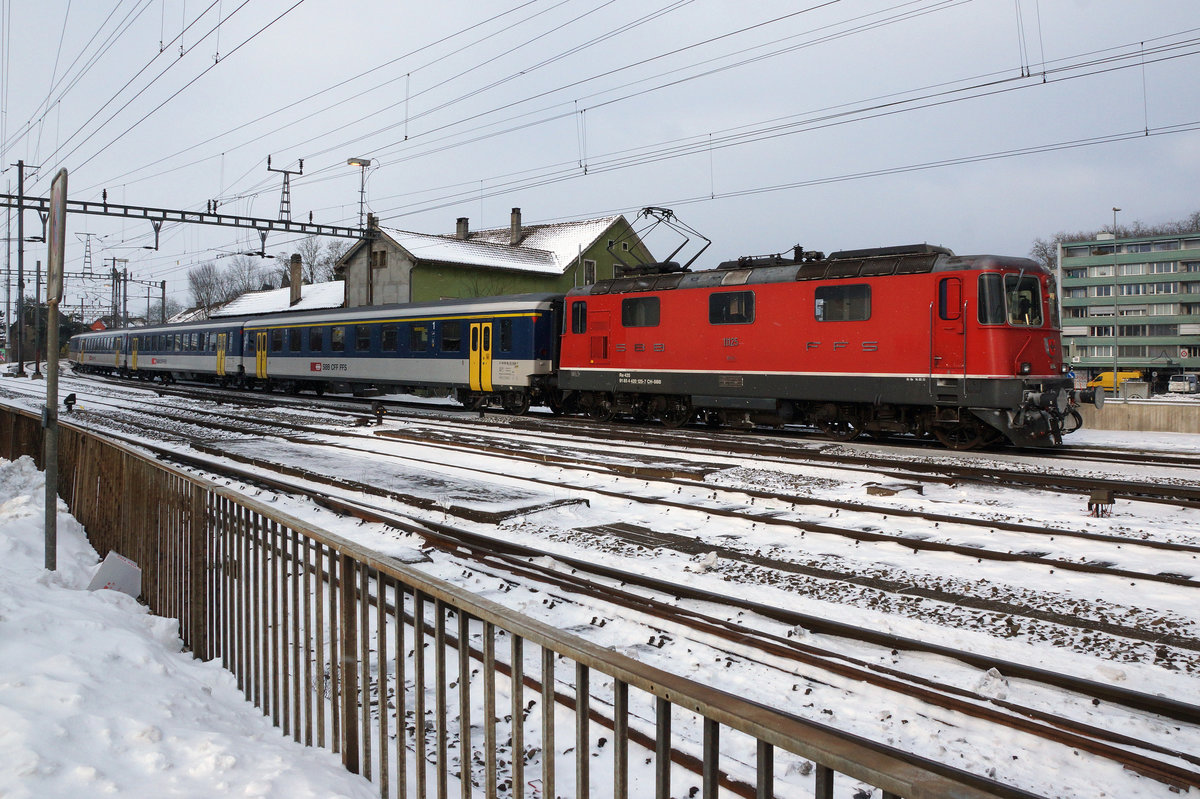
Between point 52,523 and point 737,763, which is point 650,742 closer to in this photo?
point 737,763

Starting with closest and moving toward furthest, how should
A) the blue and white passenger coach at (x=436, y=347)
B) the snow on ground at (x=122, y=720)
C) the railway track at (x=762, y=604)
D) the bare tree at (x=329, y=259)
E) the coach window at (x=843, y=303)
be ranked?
1. the snow on ground at (x=122, y=720)
2. the railway track at (x=762, y=604)
3. the coach window at (x=843, y=303)
4. the blue and white passenger coach at (x=436, y=347)
5. the bare tree at (x=329, y=259)

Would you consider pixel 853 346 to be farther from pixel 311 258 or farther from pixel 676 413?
pixel 311 258

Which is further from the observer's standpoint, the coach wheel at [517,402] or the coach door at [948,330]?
the coach wheel at [517,402]

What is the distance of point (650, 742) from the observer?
3.95m

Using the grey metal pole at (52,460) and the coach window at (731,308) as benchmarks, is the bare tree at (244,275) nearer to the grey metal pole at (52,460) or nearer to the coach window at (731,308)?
the coach window at (731,308)

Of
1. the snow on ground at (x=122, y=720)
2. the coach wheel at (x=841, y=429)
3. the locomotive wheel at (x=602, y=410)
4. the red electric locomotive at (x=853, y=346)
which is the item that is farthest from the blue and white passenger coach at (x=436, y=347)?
the snow on ground at (x=122, y=720)

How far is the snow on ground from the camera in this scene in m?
2.96

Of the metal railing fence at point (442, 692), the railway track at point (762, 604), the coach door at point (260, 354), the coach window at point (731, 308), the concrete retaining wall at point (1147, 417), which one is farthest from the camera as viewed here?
the coach door at point (260, 354)

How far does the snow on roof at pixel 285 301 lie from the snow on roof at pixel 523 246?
9263mm

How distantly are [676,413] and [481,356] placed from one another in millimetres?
6547

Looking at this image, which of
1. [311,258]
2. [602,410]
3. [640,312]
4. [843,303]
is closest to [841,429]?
[843,303]

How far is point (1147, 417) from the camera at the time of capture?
19.9m

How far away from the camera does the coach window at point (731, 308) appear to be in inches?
658

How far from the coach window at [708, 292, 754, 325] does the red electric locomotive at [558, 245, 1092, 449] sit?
0.11ft
